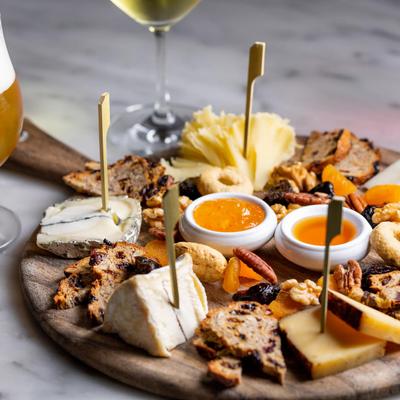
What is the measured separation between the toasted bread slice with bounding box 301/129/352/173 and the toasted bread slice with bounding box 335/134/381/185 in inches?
1.1

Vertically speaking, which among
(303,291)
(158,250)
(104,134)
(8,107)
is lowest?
(158,250)

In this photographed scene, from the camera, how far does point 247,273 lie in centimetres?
306

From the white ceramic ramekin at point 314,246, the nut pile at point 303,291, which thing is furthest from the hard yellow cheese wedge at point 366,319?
the white ceramic ramekin at point 314,246

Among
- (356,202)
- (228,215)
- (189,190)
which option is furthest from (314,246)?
(189,190)

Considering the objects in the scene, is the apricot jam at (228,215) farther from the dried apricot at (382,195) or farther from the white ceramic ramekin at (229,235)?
the dried apricot at (382,195)

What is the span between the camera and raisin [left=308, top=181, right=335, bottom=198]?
3.50m

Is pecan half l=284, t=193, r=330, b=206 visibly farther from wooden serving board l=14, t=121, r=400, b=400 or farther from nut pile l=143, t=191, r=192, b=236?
wooden serving board l=14, t=121, r=400, b=400

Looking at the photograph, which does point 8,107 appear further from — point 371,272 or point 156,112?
point 371,272

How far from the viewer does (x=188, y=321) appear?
2717 millimetres

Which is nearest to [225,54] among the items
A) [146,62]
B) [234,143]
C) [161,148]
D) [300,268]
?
[146,62]

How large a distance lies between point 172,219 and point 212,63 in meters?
2.53

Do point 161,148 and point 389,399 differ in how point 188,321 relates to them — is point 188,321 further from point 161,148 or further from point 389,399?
point 161,148

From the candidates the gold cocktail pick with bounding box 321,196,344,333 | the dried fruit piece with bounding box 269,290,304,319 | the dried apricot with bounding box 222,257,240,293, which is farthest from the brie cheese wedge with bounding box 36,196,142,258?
the gold cocktail pick with bounding box 321,196,344,333

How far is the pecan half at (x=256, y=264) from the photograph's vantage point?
299 centimetres
